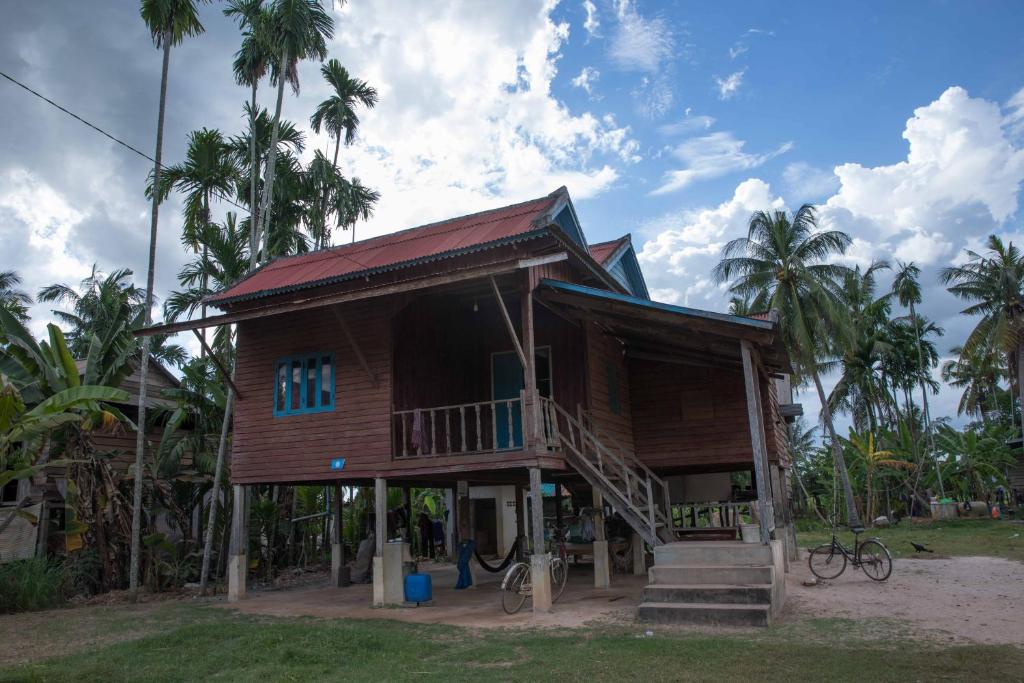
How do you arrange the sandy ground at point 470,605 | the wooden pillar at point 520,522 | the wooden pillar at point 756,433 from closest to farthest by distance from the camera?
the sandy ground at point 470,605 → the wooden pillar at point 756,433 → the wooden pillar at point 520,522

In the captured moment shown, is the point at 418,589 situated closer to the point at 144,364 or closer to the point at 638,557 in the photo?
the point at 638,557

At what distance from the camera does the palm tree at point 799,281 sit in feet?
95.9

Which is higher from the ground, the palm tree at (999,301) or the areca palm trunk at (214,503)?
the palm tree at (999,301)

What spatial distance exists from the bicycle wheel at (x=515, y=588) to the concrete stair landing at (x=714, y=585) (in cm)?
215

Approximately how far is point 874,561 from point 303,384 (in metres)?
11.1

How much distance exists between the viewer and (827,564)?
539 inches

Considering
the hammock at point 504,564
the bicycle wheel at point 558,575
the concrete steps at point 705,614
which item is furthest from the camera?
the hammock at point 504,564

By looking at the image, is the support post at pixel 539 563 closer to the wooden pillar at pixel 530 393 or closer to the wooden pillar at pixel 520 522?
the wooden pillar at pixel 530 393

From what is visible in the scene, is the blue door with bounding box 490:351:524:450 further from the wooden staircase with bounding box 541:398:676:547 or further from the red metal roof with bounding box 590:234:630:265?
the red metal roof with bounding box 590:234:630:265

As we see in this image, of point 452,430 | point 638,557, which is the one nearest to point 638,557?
point 638,557

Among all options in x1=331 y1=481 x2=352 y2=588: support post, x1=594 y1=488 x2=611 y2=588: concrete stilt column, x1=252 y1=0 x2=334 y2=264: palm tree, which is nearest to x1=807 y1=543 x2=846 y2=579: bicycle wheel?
x1=594 y1=488 x2=611 y2=588: concrete stilt column

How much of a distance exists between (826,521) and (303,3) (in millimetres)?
29275

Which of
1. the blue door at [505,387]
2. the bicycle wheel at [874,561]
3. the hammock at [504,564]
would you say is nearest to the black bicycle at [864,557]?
the bicycle wheel at [874,561]

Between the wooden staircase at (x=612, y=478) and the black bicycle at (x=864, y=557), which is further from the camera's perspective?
the black bicycle at (x=864, y=557)
